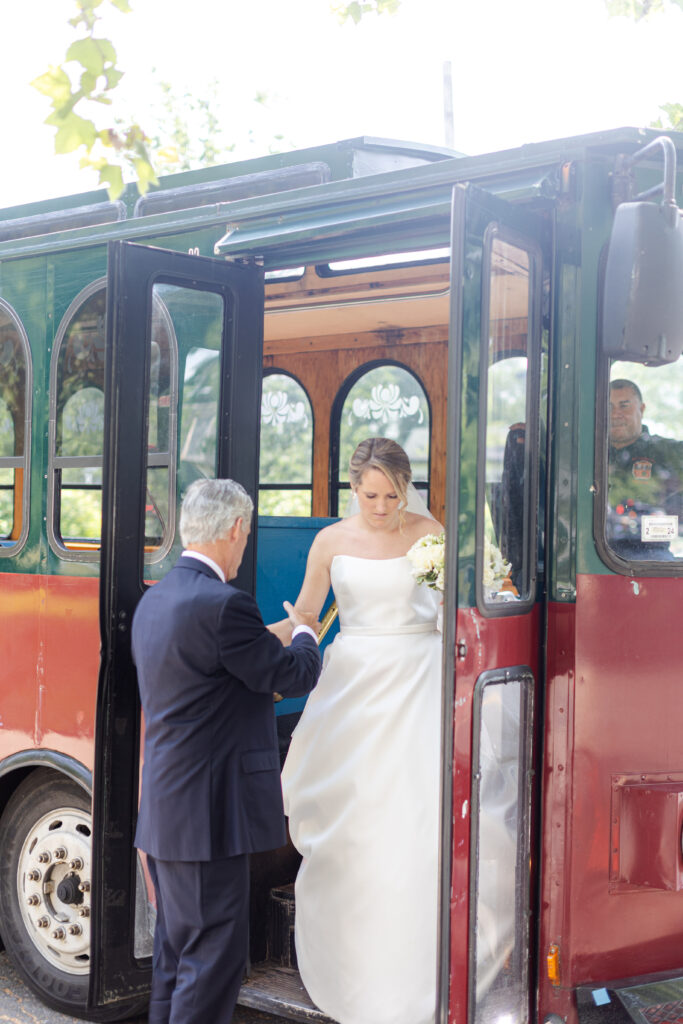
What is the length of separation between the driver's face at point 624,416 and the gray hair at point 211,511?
3.91 feet

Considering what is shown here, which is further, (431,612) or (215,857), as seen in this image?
(431,612)

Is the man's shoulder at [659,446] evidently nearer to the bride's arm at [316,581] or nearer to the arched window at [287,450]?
the bride's arm at [316,581]

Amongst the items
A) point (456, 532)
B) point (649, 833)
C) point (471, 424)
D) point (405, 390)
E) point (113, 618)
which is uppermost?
point (405, 390)

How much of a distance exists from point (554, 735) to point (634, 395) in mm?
1049

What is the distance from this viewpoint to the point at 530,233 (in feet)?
11.3

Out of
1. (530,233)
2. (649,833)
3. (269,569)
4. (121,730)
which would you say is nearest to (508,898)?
(649,833)

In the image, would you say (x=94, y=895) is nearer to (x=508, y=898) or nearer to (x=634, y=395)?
(x=508, y=898)

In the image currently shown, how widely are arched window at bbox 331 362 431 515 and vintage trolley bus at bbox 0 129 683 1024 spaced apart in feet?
7.97

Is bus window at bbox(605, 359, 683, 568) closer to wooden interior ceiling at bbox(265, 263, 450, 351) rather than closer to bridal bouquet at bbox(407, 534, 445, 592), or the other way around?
bridal bouquet at bbox(407, 534, 445, 592)

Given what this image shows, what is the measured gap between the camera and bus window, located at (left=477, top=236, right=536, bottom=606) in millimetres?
3268

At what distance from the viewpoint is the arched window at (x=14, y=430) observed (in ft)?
15.1

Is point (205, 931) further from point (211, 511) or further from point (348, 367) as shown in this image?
point (348, 367)

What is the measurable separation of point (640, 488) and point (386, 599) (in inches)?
45.9

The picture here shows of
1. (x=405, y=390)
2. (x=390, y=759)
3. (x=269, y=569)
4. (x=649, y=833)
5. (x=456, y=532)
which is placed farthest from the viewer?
(x=405, y=390)
